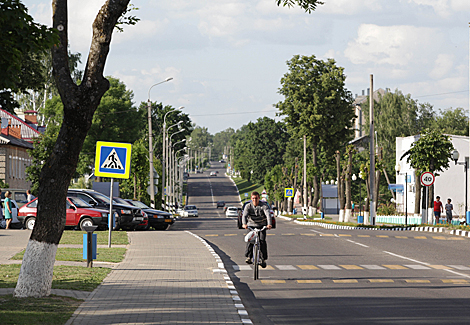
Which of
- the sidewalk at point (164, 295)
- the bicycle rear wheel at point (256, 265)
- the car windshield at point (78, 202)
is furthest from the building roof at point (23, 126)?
the bicycle rear wheel at point (256, 265)

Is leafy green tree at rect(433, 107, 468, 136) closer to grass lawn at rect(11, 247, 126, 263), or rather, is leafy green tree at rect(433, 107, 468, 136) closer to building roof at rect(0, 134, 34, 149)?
building roof at rect(0, 134, 34, 149)

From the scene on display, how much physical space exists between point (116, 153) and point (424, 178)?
19.4 meters

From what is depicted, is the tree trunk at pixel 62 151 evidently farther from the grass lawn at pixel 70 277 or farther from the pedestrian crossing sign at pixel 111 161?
the pedestrian crossing sign at pixel 111 161

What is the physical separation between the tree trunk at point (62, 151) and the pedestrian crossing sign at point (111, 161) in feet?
28.0

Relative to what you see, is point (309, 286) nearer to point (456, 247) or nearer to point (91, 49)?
point (91, 49)

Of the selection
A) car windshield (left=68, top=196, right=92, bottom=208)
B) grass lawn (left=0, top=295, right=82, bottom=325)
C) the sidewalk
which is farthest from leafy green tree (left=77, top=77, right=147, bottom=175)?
grass lawn (left=0, top=295, right=82, bottom=325)

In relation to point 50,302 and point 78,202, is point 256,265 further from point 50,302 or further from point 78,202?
point 78,202

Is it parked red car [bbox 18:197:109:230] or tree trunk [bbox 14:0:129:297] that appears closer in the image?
tree trunk [bbox 14:0:129:297]

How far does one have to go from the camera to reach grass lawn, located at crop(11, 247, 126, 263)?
52.3 ft

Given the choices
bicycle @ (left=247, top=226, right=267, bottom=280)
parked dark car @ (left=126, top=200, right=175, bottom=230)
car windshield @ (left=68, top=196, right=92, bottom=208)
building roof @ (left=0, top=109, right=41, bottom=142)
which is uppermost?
building roof @ (left=0, top=109, right=41, bottom=142)

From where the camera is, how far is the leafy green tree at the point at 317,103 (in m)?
65.8

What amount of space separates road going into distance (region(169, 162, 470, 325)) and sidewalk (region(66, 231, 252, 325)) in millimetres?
446

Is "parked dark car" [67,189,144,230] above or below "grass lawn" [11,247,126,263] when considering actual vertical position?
above

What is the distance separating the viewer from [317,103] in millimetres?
65500
